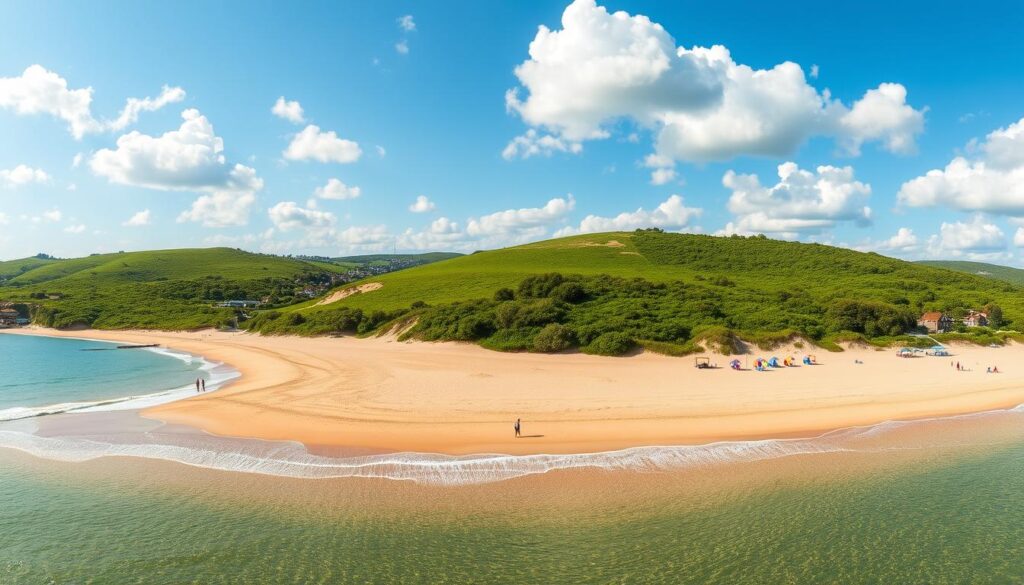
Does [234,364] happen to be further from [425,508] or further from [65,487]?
[425,508]

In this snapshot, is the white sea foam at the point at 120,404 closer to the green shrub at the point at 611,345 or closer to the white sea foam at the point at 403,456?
the white sea foam at the point at 403,456

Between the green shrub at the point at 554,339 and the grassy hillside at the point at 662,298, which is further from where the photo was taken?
the grassy hillside at the point at 662,298

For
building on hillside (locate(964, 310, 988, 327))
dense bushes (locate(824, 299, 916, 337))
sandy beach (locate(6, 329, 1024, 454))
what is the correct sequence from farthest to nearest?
1. building on hillside (locate(964, 310, 988, 327))
2. dense bushes (locate(824, 299, 916, 337))
3. sandy beach (locate(6, 329, 1024, 454))

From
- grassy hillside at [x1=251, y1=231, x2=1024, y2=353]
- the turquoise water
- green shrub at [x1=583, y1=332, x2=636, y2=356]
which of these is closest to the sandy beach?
green shrub at [x1=583, y1=332, x2=636, y2=356]

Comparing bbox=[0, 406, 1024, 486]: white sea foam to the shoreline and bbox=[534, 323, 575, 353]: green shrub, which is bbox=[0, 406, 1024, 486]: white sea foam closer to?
the shoreline

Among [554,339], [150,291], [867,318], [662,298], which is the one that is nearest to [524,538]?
[554,339]

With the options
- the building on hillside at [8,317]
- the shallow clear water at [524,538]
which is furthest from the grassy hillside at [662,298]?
the building on hillside at [8,317]

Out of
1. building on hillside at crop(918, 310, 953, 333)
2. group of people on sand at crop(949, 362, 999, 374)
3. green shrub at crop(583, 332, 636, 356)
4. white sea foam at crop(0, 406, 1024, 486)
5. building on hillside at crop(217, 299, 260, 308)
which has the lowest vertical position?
white sea foam at crop(0, 406, 1024, 486)
